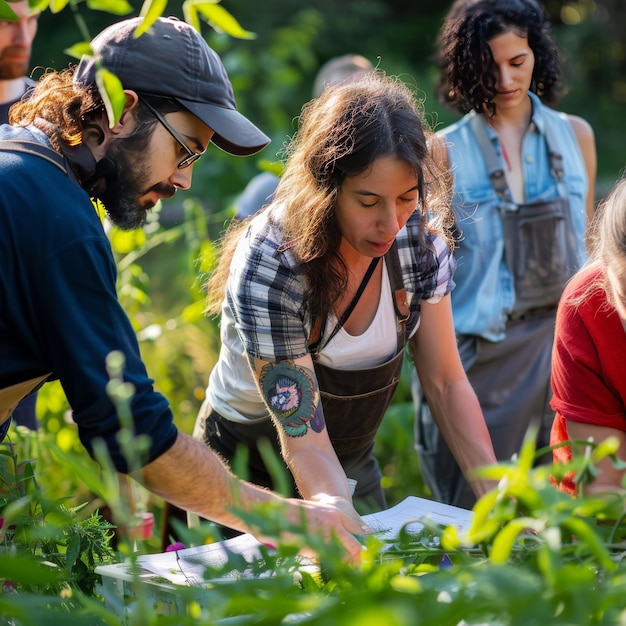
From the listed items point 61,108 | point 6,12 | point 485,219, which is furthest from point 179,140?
point 485,219

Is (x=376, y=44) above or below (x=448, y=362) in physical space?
above

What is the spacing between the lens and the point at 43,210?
1.35 meters

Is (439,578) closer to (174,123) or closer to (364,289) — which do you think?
(174,123)

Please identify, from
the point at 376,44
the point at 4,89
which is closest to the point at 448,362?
the point at 4,89

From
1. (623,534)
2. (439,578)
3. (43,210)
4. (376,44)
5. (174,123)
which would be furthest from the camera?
(376,44)

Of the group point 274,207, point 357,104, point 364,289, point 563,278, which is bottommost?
point 563,278

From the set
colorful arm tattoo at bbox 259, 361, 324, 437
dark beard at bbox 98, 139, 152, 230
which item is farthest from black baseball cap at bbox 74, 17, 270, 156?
colorful arm tattoo at bbox 259, 361, 324, 437

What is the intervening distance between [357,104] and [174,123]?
14.4 inches

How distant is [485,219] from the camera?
8.96 feet

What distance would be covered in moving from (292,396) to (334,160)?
0.42 metres

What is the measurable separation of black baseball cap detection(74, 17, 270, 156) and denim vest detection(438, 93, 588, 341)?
1140mm

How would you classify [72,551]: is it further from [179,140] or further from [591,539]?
[591,539]

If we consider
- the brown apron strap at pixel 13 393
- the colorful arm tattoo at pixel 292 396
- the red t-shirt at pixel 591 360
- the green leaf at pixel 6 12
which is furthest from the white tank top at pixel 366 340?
the green leaf at pixel 6 12

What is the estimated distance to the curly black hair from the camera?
2.69m
